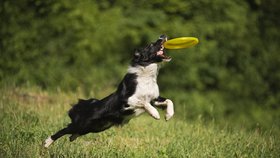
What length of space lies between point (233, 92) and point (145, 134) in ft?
26.4

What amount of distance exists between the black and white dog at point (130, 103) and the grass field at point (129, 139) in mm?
354

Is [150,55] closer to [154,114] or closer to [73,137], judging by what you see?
[154,114]

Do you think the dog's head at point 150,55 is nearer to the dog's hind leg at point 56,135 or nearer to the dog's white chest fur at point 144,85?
the dog's white chest fur at point 144,85

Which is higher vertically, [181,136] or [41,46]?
[181,136]

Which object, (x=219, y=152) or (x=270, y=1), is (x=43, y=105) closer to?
(x=219, y=152)

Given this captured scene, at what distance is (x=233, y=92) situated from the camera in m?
16.1

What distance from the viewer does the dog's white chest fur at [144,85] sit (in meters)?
6.47

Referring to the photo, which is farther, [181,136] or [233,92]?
[233,92]

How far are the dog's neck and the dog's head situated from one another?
0.16 ft

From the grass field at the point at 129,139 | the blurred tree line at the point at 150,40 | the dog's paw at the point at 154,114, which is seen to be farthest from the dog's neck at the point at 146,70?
the blurred tree line at the point at 150,40

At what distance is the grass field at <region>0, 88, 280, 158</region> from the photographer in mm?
6852

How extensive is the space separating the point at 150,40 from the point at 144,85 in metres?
8.41

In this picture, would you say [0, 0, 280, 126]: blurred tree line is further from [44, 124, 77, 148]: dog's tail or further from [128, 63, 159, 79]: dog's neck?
[128, 63, 159, 79]: dog's neck

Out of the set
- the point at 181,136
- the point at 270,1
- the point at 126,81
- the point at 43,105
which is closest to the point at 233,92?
the point at 270,1
